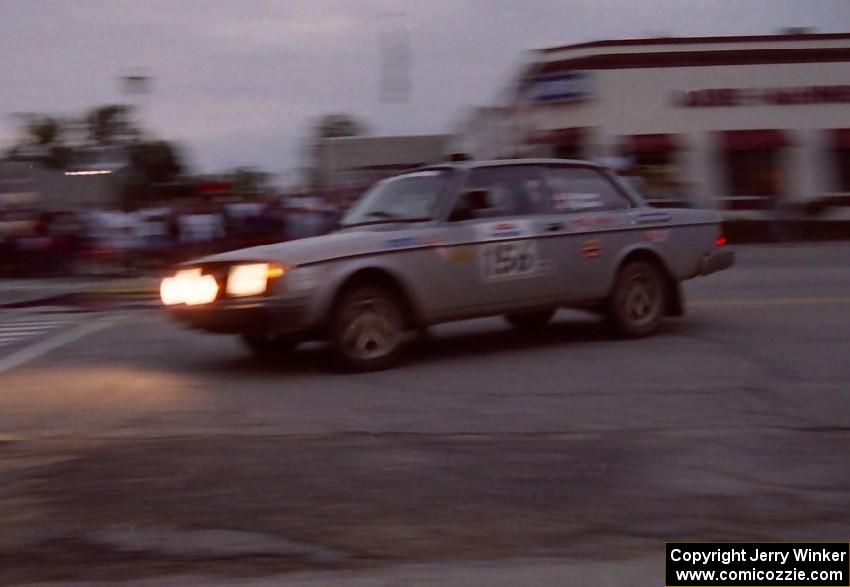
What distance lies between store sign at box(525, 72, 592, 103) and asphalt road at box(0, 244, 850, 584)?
22962 millimetres

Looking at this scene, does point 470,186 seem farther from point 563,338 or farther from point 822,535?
point 822,535

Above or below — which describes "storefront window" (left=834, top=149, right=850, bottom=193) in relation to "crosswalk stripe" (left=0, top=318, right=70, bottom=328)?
above

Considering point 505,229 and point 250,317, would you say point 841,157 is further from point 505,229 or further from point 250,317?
point 250,317

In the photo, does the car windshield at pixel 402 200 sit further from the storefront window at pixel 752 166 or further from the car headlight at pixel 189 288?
the storefront window at pixel 752 166

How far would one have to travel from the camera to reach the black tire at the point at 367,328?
885cm

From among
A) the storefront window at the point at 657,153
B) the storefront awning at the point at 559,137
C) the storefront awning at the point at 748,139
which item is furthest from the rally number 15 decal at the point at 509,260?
the storefront awning at the point at 748,139

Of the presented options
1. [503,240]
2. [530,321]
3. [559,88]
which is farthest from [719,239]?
[559,88]

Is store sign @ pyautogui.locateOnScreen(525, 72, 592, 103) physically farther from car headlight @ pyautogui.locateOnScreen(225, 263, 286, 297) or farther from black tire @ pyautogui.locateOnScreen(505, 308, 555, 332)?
car headlight @ pyautogui.locateOnScreen(225, 263, 286, 297)

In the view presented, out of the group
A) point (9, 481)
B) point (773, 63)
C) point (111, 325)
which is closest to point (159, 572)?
point (9, 481)

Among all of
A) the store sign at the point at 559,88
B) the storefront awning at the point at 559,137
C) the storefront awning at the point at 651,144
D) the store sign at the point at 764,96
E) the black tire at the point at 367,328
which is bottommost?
the black tire at the point at 367,328

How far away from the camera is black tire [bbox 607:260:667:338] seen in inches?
405

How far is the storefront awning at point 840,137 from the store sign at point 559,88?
294 inches

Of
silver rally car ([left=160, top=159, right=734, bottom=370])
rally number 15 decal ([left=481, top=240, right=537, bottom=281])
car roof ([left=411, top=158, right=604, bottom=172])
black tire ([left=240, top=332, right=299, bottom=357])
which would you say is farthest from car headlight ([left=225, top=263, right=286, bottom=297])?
car roof ([left=411, top=158, right=604, bottom=172])

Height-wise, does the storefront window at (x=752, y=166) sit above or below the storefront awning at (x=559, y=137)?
below
